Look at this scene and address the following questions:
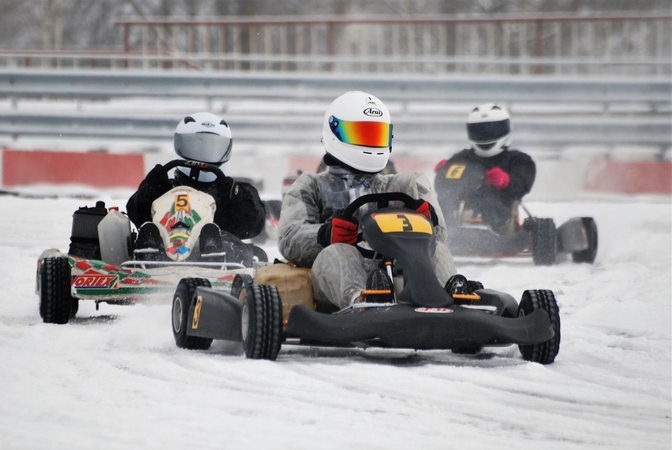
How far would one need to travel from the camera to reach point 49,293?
5.84 meters

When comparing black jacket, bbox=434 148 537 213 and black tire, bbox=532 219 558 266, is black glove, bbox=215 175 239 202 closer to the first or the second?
black jacket, bbox=434 148 537 213

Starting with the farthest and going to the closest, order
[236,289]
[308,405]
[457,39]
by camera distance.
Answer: [457,39]
[236,289]
[308,405]

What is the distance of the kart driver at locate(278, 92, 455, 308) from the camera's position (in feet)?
16.6

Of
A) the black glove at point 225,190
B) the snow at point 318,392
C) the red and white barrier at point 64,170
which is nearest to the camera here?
the snow at point 318,392

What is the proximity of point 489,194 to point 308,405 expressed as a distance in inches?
220

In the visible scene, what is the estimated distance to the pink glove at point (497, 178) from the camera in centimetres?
925

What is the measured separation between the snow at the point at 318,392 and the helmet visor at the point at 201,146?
1.17 metres

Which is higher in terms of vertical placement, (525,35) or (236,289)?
(525,35)

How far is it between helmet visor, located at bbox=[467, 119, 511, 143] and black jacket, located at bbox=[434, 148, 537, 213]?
0.19m

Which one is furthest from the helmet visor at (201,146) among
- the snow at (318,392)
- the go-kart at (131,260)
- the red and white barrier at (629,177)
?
the red and white barrier at (629,177)

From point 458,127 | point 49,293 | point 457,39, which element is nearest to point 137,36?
point 457,39

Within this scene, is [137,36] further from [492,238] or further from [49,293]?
[49,293]

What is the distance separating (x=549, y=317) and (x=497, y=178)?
181 inches

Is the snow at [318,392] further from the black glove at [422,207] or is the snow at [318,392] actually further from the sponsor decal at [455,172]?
the sponsor decal at [455,172]
